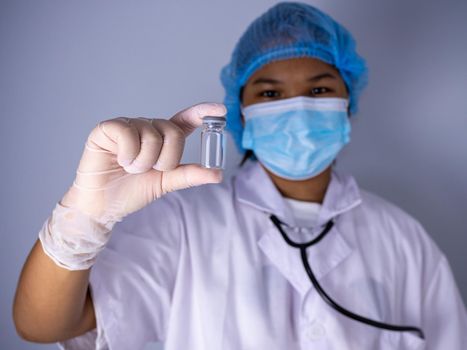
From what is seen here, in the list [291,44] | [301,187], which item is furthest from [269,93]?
[301,187]

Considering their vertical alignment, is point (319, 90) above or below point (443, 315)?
above

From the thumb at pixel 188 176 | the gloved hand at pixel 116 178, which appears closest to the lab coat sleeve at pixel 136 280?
the gloved hand at pixel 116 178

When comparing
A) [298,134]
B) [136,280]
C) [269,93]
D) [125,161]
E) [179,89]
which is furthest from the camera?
[179,89]

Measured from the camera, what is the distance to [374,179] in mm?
1518

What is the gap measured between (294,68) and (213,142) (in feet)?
1.76

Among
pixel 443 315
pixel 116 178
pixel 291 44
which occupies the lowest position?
pixel 443 315

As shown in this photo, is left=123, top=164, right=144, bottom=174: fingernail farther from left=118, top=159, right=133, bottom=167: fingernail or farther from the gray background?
the gray background

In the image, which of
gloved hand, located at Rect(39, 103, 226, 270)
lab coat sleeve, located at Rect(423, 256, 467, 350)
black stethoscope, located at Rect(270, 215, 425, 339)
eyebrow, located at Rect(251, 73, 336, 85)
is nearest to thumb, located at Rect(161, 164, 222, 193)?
gloved hand, located at Rect(39, 103, 226, 270)

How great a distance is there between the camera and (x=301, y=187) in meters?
1.22

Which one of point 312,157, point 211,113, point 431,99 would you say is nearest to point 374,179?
point 431,99

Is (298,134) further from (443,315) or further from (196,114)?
(443,315)

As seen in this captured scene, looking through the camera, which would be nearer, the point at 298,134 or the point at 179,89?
the point at 298,134

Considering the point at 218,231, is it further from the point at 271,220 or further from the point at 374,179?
the point at 374,179

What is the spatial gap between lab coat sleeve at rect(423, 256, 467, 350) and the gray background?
1.22 ft
